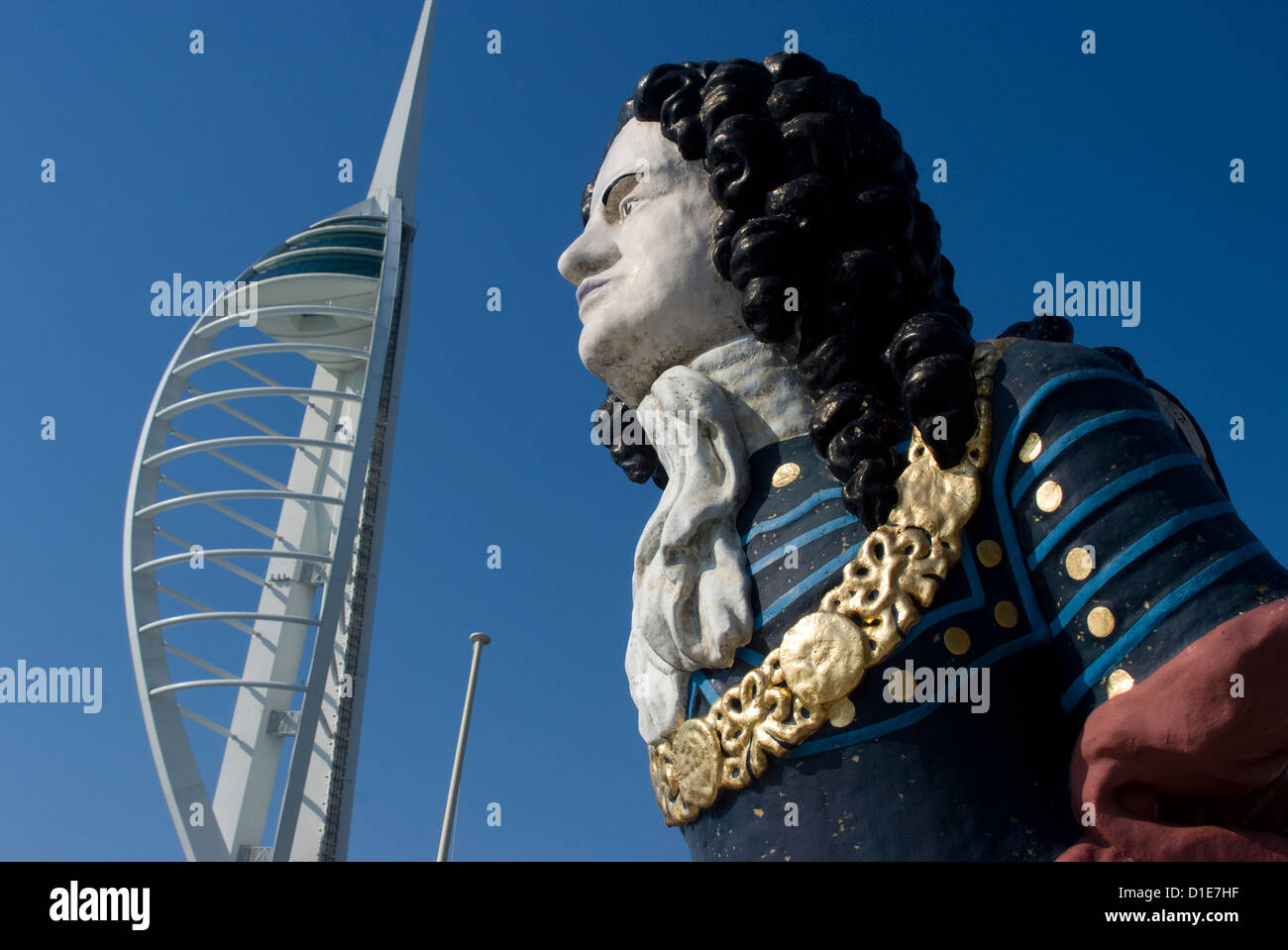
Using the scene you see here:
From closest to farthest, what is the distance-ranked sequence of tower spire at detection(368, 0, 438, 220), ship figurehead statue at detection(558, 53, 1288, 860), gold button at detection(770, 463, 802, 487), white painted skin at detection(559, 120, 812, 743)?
1. ship figurehead statue at detection(558, 53, 1288, 860)
2. white painted skin at detection(559, 120, 812, 743)
3. gold button at detection(770, 463, 802, 487)
4. tower spire at detection(368, 0, 438, 220)

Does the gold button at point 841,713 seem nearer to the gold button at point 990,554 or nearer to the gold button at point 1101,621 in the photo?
the gold button at point 990,554

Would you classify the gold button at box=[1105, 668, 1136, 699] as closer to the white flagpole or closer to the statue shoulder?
the statue shoulder

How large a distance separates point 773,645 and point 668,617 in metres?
0.34

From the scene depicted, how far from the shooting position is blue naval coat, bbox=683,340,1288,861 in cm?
351

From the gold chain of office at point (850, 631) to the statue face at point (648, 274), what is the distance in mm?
933

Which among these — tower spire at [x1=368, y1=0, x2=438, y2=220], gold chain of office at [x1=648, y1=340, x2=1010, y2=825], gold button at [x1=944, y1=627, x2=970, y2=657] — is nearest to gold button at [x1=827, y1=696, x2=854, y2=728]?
gold chain of office at [x1=648, y1=340, x2=1010, y2=825]

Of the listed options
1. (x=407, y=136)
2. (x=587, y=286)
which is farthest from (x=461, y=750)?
(x=407, y=136)

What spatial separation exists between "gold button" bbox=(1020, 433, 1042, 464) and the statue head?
0.58ft

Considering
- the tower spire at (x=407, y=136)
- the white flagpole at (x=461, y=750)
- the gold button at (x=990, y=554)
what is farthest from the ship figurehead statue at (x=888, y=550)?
the tower spire at (x=407, y=136)

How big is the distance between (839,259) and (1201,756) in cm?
185

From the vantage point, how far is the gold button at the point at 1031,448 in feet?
12.4

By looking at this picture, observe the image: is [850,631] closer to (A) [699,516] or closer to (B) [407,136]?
(A) [699,516]
